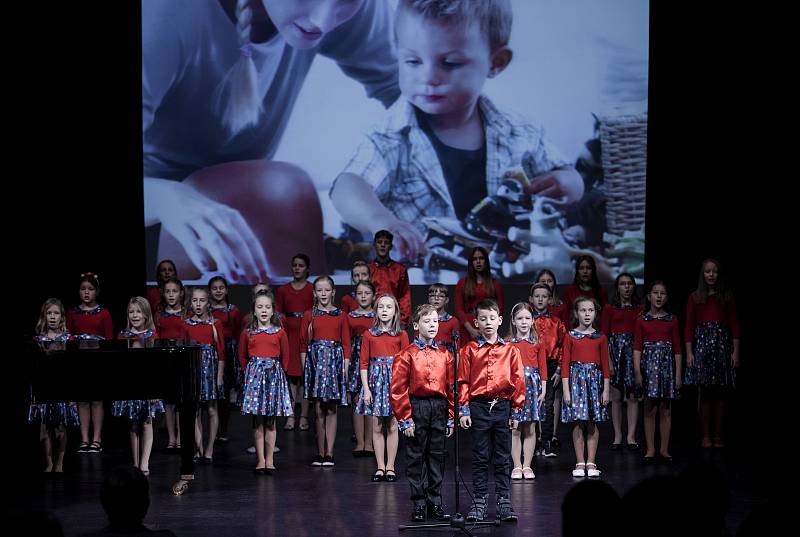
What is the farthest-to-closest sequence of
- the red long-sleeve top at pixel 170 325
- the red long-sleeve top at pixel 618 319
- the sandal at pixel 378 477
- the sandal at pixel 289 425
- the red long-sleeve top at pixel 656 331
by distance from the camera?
the sandal at pixel 289 425
the red long-sleeve top at pixel 618 319
the red long-sleeve top at pixel 170 325
the red long-sleeve top at pixel 656 331
the sandal at pixel 378 477

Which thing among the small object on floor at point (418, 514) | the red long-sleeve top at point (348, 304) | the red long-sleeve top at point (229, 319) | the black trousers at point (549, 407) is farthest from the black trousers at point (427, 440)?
the red long-sleeve top at point (229, 319)

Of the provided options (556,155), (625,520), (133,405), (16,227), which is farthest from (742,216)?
(625,520)

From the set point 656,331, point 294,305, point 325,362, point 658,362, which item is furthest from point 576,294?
point 294,305

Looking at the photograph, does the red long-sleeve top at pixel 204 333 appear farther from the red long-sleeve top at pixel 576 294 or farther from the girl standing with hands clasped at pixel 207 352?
the red long-sleeve top at pixel 576 294

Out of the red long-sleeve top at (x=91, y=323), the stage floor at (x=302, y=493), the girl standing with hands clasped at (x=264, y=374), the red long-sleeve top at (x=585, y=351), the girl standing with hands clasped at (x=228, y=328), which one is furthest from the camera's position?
the girl standing with hands clasped at (x=228, y=328)

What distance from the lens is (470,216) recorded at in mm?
9492

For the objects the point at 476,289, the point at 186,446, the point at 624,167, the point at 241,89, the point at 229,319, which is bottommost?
the point at 186,446

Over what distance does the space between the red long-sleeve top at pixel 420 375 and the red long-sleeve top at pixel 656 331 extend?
2.28 metres

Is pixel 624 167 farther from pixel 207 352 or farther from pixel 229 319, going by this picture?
pixel 207 352

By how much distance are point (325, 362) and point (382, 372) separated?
2.09 ft

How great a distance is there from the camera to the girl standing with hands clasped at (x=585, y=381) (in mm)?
6977

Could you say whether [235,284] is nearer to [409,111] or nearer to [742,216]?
[409,111]

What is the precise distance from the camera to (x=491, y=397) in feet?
18.9

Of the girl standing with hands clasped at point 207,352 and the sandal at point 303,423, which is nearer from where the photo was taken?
the girl standing with hands clasped at point 207,352
